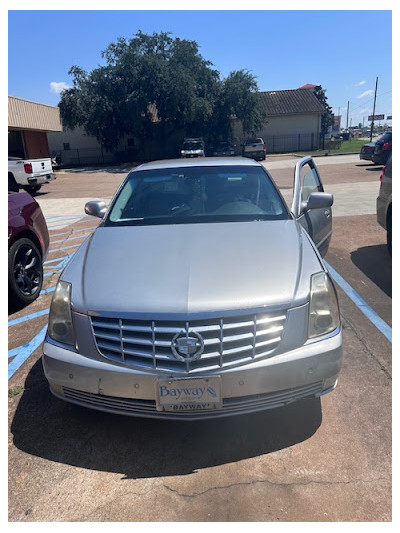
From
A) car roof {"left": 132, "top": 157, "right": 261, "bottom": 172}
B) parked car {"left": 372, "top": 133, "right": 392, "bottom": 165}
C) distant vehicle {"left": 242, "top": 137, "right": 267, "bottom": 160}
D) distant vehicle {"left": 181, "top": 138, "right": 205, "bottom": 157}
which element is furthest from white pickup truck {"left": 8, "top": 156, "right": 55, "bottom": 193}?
distant vehicle {"left": 242, "top": 137, "right": 267, "bottom": 160}

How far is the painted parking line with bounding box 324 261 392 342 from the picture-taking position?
3998 millimetres

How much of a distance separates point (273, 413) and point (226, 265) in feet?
3.59

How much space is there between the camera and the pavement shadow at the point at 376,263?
5207 mm

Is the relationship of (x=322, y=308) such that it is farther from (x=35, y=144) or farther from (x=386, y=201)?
(x=35, y=144)

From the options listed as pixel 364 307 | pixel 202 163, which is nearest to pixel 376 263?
pixel 364 307

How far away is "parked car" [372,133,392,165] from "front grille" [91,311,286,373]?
2026 centimetres

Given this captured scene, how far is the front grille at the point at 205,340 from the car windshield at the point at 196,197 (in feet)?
4.35

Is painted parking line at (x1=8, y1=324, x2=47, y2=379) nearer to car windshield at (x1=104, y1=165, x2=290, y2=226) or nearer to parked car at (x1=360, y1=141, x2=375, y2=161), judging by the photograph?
car windshield at (x1=104, y1=165, x2=290, y2=226)

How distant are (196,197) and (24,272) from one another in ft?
7.92

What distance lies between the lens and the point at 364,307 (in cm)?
450

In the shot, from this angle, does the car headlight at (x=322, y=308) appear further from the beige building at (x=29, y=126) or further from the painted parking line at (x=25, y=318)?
the beige building at (x=29, y=126)

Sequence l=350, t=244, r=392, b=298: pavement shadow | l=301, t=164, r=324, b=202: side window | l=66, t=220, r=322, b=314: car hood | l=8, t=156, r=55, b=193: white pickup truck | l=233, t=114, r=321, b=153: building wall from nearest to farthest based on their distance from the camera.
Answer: l=66, t=220, r=322, b=314: car hood < l=350, t=244, r=392, b=298: pavement shadow < l=301, t=164, r=324, b=202: side window < l=8, t=156, r=55, b=193: white pickup truck < l=233, t=114, r=321, b=153: building wall

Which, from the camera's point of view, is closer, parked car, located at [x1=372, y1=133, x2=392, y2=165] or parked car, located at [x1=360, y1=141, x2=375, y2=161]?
parked car, located at [x1=372, y1=133, x2=392, y2=165]
